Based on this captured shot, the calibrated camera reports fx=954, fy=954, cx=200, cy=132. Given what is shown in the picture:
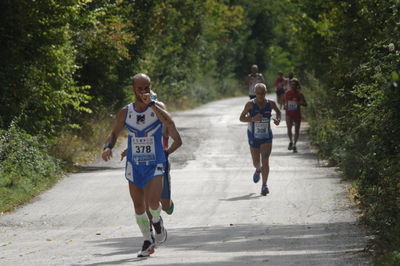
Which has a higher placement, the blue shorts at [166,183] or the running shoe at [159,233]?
the blue shorts at [166,183]

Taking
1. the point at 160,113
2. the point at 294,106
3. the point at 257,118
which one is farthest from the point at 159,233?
the point at 294,106

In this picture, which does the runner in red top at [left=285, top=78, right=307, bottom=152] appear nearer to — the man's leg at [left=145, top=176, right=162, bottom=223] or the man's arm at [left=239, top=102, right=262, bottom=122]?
the man's arm at [left=239, top=102, right=262, bottom=122]

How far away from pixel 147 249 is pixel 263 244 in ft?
4.78

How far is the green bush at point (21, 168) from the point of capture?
1695cm

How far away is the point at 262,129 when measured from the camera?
56.0 ft

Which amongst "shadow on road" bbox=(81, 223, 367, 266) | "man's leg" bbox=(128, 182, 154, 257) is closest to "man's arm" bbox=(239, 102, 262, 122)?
"shadow on road" bbox=(81, 223, 367, 266)

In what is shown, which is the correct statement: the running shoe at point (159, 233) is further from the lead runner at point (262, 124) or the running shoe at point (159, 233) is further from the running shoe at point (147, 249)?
the lead runner at point (262, 124)

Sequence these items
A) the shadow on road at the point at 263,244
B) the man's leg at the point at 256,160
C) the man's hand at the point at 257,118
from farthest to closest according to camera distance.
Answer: the man's leg at the point at 256,160
the man's hand at the point at 257,118
the shadow on road at the point at 263,244

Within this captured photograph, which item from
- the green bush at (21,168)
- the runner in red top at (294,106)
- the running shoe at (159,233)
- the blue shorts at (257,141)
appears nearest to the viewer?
the running shoe at (159,233)

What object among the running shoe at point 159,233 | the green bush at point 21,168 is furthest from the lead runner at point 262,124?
the running shoe at point 159,233

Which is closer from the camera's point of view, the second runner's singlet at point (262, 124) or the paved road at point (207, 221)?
the paved road at point (207, 221)

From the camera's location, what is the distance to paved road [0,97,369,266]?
401 inches

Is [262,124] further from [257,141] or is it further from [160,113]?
[160,113]

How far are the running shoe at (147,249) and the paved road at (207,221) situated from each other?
0.35ft
